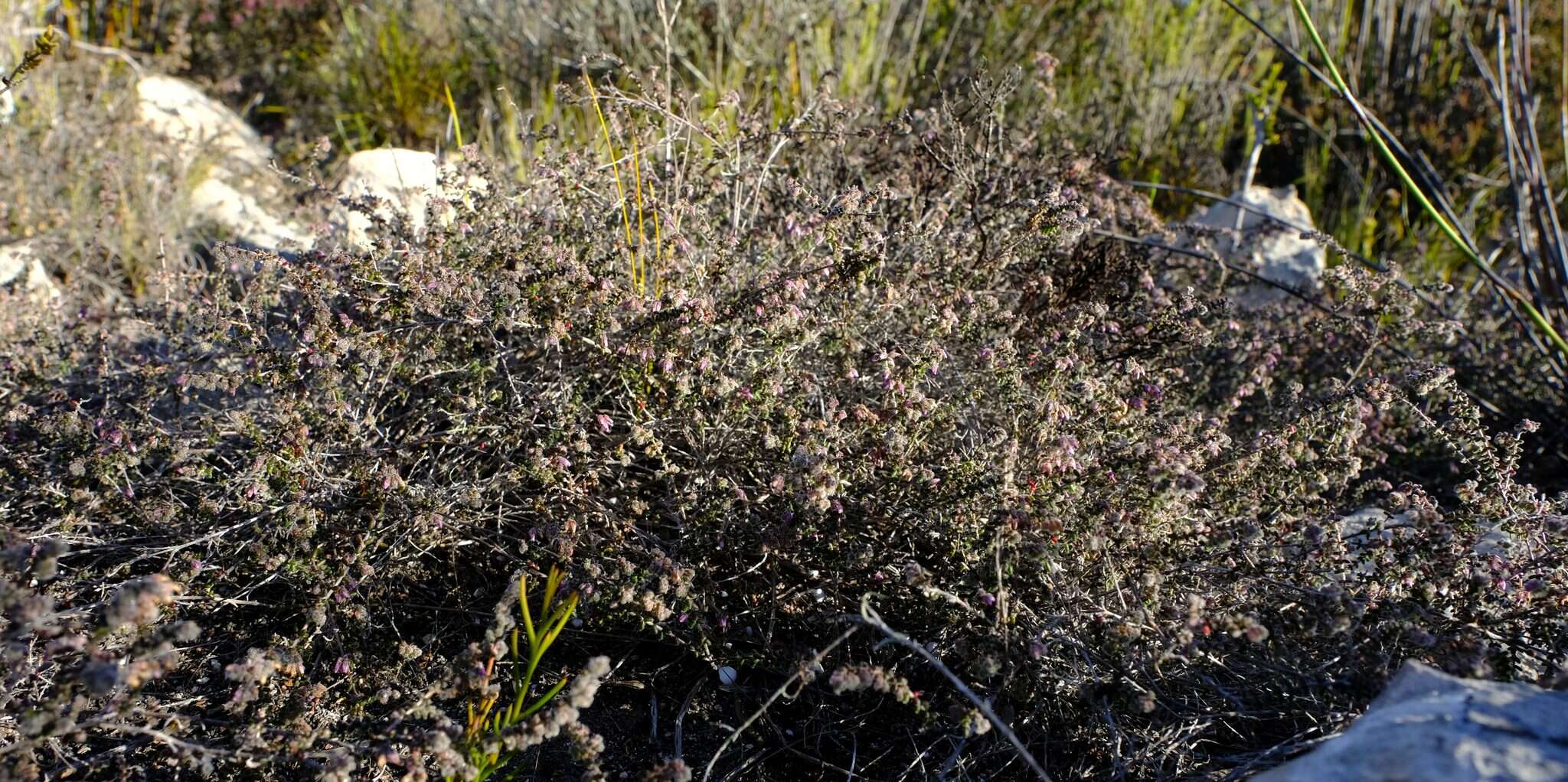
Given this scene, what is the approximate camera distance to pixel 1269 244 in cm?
427

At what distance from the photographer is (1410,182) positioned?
2854 millimetres

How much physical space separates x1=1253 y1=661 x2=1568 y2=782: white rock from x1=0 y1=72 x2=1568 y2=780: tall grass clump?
0.29 metres

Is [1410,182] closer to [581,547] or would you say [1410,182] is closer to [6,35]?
[581,547]

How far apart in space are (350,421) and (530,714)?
87 centimetres

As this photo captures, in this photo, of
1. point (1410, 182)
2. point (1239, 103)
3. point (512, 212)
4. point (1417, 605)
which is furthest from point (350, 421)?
point (1239, 103)

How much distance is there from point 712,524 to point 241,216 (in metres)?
2.90

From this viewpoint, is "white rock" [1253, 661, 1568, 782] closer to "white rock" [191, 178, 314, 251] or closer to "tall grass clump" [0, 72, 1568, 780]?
"tall grass clump" [0, 72, 1568, 780]

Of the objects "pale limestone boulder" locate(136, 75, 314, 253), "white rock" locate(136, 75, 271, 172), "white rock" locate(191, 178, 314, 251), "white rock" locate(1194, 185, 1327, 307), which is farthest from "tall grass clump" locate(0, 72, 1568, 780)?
"white rock" locate(136, 75, 271, 172)

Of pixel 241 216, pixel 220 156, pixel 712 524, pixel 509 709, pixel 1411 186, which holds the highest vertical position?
pixel 1411 186

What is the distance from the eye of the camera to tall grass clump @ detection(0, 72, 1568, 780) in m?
2.13

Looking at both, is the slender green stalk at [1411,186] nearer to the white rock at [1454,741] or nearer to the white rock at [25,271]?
the white rock at [1454,741]

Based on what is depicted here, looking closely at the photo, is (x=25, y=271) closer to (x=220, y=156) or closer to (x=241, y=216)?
(x=241, y=216)

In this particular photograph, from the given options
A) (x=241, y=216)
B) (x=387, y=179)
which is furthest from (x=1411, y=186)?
(x=241, y=216)

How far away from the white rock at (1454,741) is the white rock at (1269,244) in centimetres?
229
